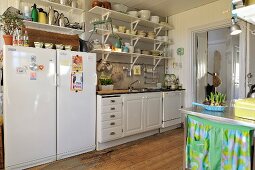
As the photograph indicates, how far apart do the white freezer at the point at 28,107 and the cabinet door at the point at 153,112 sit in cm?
167

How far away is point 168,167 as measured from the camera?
2316 millimetres

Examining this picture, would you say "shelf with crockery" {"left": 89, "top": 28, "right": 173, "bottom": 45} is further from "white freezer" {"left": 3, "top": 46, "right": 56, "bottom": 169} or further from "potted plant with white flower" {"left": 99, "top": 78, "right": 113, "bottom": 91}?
"white freezer" {"left": 3, "top": 46, "right": 56, "bottom": 169}

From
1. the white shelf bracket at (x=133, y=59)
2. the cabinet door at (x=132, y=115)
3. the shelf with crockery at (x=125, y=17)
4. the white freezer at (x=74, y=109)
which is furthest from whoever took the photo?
the white shelf bracket at (x=133, y=59)

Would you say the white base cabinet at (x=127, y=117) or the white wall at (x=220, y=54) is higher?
the white wall at (x=220, y=54)

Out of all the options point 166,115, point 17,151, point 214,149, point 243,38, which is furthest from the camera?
point 166,115

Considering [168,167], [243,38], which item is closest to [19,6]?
[168,167]

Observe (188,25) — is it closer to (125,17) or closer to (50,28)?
(125,17)

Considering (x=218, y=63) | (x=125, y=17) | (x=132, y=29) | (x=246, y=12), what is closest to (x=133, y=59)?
(x=132, y=29)

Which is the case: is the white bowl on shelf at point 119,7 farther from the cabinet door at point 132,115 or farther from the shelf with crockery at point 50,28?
the cabinet door at point 132,115

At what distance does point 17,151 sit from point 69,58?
1321 mm

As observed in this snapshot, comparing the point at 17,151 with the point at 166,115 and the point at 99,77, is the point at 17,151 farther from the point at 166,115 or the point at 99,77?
the point at 166,115

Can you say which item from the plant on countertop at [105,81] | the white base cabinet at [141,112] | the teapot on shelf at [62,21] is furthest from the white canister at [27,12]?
the white base cabinet at [141,112]

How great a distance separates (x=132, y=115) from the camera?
10.4ft

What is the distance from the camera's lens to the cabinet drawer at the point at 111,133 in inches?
110
